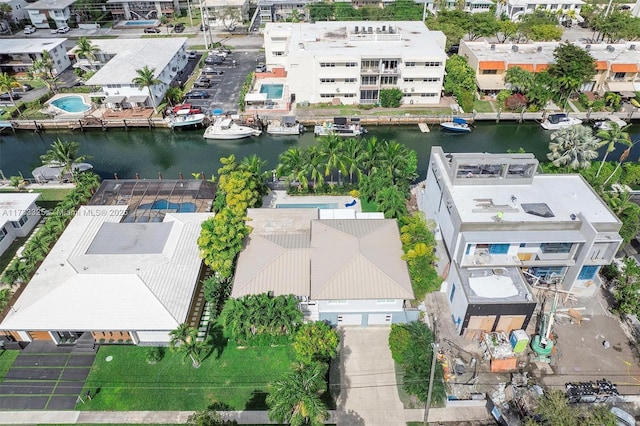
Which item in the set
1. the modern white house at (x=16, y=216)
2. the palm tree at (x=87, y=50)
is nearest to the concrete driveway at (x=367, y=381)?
the modern white house at (x=16, y=216)

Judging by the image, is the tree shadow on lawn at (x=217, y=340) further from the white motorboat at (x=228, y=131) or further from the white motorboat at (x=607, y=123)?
the white motorboat at (x=607, y=123)

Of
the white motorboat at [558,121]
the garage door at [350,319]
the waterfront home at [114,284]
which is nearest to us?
the waterfront home at [114,284]

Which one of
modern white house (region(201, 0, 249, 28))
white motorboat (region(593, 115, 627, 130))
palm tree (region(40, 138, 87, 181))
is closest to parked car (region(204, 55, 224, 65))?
modern white house (region(201, 0, 249, 28))

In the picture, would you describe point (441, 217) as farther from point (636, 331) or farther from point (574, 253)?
point (636, 331)

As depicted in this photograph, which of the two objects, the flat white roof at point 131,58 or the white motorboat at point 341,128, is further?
the flat white roof at point 131,58

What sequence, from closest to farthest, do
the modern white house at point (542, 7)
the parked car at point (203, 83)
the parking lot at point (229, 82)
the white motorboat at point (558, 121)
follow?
1. the white motorboat at point (558, 121)
2. the parking lot at point (229, 82)
3. the parked car at point (203, 83)
4. the modern white house at point (542, 7)

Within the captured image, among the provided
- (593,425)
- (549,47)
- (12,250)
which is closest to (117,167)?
(12,250)

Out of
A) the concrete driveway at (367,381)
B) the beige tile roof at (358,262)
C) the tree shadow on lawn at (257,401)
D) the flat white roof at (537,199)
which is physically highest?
the flat white roof at (537,199)
